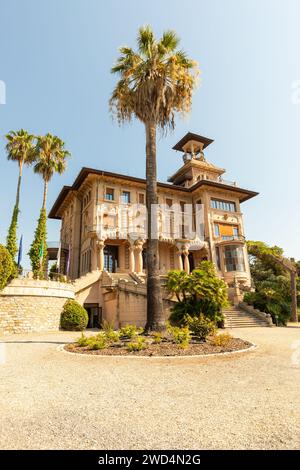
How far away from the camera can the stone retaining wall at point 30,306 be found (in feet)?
64.0

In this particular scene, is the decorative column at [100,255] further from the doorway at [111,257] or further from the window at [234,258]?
the window at [234,258]

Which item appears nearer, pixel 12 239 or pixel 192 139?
pixel 12 239

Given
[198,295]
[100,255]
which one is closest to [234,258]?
[100,255]

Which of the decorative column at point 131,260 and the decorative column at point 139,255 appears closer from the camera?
the decorative column at point 131,260

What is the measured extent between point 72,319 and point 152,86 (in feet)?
55.9

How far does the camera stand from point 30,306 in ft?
67.1

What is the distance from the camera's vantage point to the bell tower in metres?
39.2

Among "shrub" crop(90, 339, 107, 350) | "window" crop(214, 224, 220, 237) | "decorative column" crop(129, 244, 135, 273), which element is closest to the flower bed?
"shrub" crop(90, 339, 107, 350)

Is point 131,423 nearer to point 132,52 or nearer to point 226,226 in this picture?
point 132,52

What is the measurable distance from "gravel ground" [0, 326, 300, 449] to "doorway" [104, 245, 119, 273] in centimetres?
2282

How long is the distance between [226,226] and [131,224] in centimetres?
1229

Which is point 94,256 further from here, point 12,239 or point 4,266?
point 4,266

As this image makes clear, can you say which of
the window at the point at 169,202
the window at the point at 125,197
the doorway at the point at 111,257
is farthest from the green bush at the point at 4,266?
the window at the point at 169,202

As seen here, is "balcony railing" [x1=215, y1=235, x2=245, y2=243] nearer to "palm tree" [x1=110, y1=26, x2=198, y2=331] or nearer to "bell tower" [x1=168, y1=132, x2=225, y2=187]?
"bell tower" [x1=168, y1=132, x2=225, y2=187]
